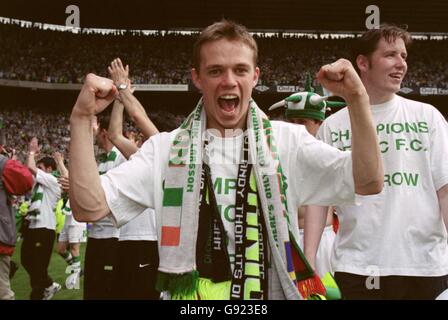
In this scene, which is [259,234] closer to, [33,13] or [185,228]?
[185,228]

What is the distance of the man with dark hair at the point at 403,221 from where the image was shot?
121 inches

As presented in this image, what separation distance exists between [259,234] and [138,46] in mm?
32209

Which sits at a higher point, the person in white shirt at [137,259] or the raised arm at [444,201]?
the raised arm at [444,201]

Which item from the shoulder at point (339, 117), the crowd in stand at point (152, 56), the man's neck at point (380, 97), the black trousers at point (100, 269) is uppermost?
the crowd in stand at point (152, 56)

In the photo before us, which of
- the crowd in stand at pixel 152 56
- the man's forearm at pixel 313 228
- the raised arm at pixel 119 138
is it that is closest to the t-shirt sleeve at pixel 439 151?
the man's forearm at pixel 313 228

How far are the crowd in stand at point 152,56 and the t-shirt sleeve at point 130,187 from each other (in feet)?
92.8

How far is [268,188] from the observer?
2.09m

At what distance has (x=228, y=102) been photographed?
7.33 ft

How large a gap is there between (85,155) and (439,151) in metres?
1.94

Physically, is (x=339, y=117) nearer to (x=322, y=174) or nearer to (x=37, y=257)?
(x=322, y=174)

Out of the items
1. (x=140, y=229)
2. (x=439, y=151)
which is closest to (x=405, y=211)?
(x=439, y=151)

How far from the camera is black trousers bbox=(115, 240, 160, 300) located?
5.82 metres

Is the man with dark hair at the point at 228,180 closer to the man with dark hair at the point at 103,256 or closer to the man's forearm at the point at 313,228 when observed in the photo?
the man's forearm at the point at 313,228

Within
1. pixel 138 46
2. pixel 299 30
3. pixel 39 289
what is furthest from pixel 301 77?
pixel 39 289
